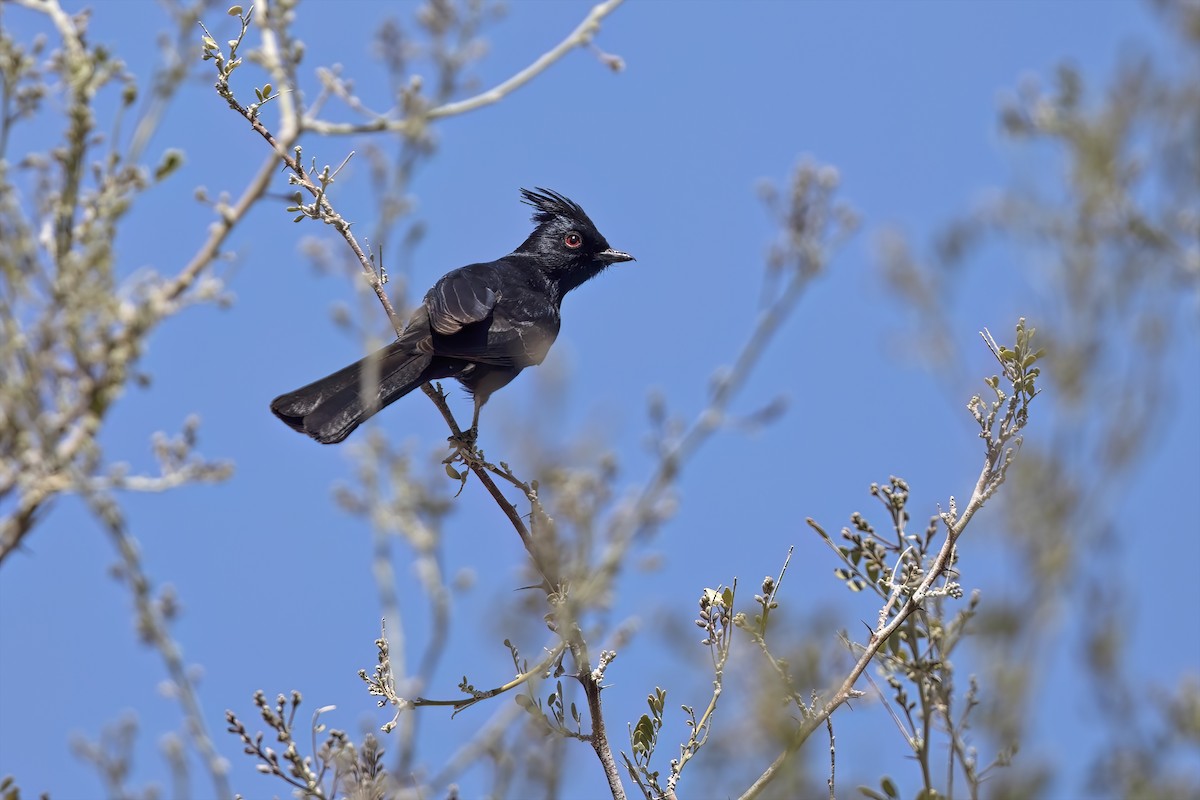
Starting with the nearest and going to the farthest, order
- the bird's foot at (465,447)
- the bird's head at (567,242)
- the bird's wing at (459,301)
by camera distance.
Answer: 1. the bird's foot at (465,447)
2. the bird's wing at (459,301)
3. the bird's head at (567,242)

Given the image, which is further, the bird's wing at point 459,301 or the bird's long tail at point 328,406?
the bird's wing at point 459,301

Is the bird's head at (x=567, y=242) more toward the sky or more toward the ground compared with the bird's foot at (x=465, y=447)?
more toward the sky

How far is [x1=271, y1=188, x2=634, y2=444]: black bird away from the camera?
559 cm

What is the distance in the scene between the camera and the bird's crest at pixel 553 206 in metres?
8.70

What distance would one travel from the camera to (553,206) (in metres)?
8.70

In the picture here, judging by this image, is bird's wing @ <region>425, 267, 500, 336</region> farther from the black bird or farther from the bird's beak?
the bird's beak

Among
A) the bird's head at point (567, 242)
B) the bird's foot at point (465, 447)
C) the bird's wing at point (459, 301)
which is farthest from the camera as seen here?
the bird's head at point (567, 242)

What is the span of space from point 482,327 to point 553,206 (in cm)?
196

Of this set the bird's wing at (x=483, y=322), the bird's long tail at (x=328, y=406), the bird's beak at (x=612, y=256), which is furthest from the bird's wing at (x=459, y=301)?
the bird's beak at (x=612, y=256)

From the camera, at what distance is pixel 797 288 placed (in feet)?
11.8

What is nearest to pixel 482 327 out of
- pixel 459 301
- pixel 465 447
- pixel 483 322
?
pixel 483 322

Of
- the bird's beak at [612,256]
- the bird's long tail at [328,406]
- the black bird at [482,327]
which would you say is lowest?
the bird's long tail at [328,406]

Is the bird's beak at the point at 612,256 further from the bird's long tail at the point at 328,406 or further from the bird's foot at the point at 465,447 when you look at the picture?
the bird's long tail at the point at 328,406

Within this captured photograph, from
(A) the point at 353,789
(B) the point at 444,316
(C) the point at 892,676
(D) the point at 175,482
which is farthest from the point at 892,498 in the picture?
(B) the point at 444,316
